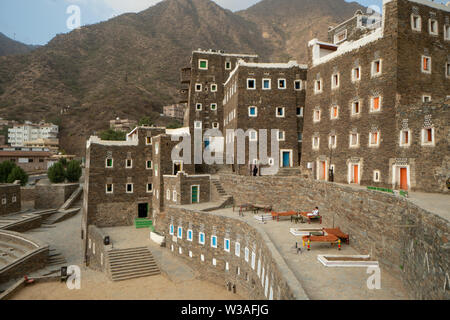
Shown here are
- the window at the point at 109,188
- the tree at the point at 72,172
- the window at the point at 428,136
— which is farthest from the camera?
the tree at the point at 72,172

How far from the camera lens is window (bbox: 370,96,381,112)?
20.1m

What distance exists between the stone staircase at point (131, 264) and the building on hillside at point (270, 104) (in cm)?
1228

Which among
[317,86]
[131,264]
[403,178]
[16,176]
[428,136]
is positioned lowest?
[131,264]

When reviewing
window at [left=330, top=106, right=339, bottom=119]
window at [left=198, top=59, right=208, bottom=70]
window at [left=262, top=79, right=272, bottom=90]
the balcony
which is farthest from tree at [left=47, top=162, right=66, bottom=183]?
window at [left=330, top=106, right=339, bottom=119]

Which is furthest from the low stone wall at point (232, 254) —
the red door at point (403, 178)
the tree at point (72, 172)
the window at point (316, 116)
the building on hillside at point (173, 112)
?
the building on hillside at point (173, 112)

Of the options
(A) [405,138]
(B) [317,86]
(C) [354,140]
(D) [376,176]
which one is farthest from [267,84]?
(A) [405,138]

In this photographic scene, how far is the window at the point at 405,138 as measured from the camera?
698 inches

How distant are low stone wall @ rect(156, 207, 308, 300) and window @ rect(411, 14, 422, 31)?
56.0 ft

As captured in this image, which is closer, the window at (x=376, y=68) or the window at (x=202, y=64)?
the window at (x=376, y=68)

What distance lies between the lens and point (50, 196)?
43688 mm

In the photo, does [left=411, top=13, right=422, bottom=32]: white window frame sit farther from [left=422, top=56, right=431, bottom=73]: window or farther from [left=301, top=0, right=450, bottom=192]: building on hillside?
[left=422, top=56, right=431, bottom=73]: window

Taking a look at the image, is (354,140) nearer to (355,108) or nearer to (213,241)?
(355,108)

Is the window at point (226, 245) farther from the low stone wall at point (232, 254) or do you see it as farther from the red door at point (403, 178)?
the red door at point (403, 178)

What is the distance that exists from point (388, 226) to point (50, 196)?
45.4 metres
